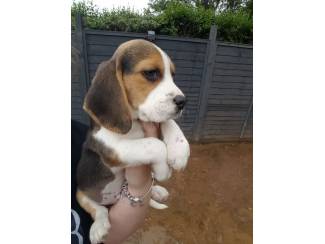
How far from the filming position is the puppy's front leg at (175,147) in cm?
64

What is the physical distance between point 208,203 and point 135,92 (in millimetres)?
1443

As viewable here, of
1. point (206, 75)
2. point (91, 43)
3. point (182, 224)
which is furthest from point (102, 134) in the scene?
point (182, 224)

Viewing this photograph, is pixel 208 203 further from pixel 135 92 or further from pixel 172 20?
pixel 135 92

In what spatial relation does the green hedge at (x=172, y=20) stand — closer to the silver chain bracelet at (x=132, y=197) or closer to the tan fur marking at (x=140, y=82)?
the tan fur marking at (x=140, y=82)

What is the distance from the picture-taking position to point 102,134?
0.68m

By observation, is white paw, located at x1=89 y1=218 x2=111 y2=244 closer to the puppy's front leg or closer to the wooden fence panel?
the puppy's front leg

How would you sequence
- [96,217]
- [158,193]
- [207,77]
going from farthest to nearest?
1. [207,77]
2. [158,193]
3. [96,217]

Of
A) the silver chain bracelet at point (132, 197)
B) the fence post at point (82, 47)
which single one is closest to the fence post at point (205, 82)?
the fence post at point (82, 47)

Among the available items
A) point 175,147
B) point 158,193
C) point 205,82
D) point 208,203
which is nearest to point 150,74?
point 175,147

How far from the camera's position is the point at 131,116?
0.64m

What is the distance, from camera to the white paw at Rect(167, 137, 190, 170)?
25.0 inches

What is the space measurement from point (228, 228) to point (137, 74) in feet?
4.57

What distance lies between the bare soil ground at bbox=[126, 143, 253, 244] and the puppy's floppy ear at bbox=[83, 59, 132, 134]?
973 mm

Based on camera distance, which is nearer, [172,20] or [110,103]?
[110,103]
